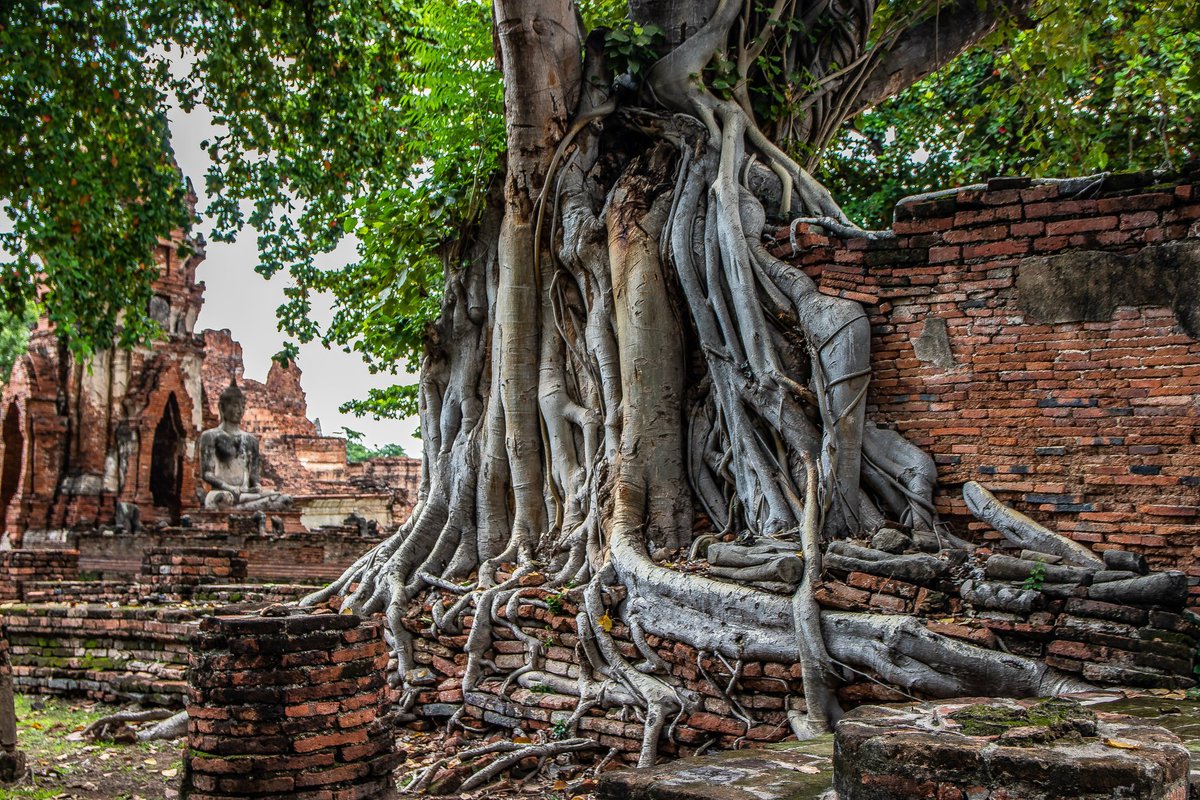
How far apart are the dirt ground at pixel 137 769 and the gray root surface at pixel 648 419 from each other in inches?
14.8

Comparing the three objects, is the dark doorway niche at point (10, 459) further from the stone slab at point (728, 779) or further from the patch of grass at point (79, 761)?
the stone slab at point (728, 779)

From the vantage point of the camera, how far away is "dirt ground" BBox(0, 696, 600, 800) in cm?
542

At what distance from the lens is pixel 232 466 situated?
1697 centimetres

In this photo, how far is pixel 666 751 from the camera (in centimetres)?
552

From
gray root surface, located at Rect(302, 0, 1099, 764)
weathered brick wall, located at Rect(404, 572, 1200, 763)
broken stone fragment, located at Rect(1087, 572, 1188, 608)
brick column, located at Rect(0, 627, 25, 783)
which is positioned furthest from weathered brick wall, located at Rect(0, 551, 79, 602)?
broken stone fragment, located at Rect(1087, 572, 1188, 608)

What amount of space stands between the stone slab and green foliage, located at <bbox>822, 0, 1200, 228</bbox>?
4571mm

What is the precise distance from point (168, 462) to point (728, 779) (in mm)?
17039

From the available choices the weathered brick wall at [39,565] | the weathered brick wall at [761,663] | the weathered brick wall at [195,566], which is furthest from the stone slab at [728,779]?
the weathered brick wall at [39,565]

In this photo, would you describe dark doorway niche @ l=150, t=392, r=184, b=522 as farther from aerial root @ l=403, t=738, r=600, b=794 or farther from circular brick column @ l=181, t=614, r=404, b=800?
circular brick column @ l=181, t=614, r=404, b=800

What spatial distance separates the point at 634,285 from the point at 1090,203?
8.36ft

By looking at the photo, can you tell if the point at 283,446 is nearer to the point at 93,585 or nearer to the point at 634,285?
the point at 93,585

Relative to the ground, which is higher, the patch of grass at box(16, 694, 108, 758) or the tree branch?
the tree branch

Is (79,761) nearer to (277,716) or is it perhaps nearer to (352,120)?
(277,716)

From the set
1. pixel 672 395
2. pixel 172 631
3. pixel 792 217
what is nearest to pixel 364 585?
pixel 172 631
